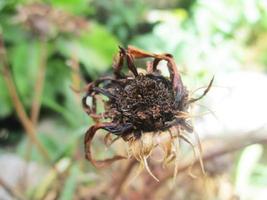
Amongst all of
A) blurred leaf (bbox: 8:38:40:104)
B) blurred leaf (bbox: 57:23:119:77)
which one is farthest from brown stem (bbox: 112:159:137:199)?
blurred leaf (bbox: 57:23:119:77)

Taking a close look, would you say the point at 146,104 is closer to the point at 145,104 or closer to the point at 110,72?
the point at 145,104

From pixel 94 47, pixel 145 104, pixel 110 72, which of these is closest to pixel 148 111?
pixel 145 104

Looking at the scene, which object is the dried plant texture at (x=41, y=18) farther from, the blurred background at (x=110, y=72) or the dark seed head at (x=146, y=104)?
the dark seed head at (x=146, y=104)

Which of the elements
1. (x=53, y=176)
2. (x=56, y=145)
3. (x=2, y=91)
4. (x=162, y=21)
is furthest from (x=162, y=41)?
(x=53, y=176)

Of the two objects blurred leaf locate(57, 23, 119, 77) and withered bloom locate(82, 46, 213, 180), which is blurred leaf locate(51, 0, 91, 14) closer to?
blurred leaf locate(57, 23, 119, 77)

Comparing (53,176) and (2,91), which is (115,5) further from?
(53,176)
